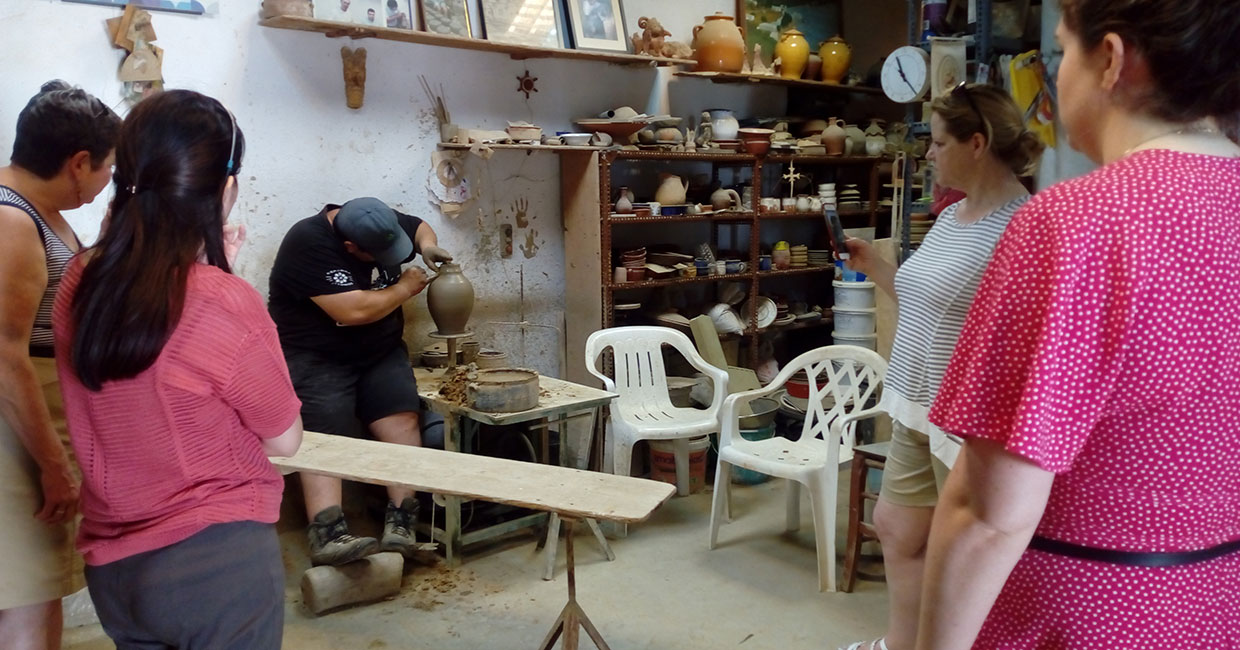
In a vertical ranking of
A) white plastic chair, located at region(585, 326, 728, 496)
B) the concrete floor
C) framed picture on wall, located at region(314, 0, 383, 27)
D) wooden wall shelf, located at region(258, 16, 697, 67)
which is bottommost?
the concrete floor

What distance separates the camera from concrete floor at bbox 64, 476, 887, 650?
2.77 m

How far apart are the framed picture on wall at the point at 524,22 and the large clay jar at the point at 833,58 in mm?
1880

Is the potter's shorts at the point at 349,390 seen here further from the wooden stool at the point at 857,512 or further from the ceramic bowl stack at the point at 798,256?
the ceramic bowl stack at the point at 798,256

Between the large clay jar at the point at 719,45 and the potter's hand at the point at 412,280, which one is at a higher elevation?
the large clay jar at the point at 719,45

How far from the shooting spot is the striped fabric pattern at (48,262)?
5.93 ft

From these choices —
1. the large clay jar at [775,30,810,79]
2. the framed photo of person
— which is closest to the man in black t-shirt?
the framed photo of person

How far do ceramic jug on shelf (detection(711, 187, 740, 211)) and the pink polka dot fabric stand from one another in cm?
387

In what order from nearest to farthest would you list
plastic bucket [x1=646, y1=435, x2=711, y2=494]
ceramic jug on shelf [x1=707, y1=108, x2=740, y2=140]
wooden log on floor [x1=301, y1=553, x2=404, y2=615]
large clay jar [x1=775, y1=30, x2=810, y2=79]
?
wooden log on floor [x1=301, y1=553, x2=404, y2=615], plastic bucket [x1=646, y1=435, x2=711, y2=494], ceramic jug on shelf [x1=707, y1=108, x2=740, y2=140], large clay jar [x1=775, y1=30, x2=810, y2=79]

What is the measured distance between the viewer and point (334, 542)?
2.96 metres

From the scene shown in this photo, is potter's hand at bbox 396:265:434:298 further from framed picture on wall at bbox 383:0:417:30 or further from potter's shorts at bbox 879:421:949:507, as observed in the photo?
potter's shorts at bbox 879:421:949:507

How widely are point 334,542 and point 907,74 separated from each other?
2.95 m

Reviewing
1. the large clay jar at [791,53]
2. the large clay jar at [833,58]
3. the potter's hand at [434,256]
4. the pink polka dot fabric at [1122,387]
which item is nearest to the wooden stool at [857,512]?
the potter's hand at [434,256]

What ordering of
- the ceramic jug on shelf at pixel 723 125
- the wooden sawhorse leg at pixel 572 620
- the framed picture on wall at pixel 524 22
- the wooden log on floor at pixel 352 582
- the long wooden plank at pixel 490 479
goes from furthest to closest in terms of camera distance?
the ceramic jug on shelf at pixel 723 125
the framed picture on wall at pixel 524 22
the wooden log on floor at pixel 352 582
the wooden sawhorse leg at pixel 572 620
the long wooden plank at pixel 490 479

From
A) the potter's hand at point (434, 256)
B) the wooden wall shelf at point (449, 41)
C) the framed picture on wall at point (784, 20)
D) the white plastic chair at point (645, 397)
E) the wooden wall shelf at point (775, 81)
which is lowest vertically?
the white plastic chair at point (645, 397)
